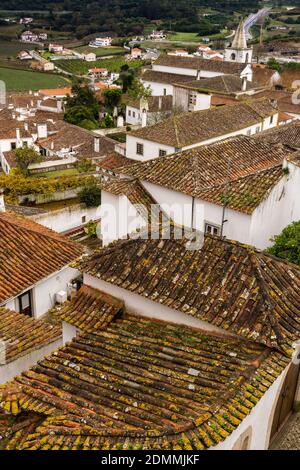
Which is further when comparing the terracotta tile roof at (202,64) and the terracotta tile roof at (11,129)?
the terracotta tile roof at (202,64)

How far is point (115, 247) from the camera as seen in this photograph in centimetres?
955

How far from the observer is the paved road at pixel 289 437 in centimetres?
797

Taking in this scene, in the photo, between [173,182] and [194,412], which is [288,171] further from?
[194,412]

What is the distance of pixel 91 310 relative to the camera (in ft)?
29.7

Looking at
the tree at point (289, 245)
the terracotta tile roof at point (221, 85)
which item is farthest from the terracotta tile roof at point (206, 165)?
the terracotta tile roof at point (221, 85)

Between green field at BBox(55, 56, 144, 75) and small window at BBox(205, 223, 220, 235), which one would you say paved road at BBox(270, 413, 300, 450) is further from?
green field at BBox(55, 56, 144, 75)

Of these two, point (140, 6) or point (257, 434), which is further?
point (140, 6)

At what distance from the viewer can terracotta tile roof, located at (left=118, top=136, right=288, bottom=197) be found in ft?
48.7

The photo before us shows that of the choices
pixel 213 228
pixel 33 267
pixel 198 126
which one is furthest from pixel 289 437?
pixel 198 126

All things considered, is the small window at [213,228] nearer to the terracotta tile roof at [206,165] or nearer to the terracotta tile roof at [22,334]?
the terracotta tile roof at [206,165]

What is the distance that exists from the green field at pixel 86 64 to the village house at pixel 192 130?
239 ft

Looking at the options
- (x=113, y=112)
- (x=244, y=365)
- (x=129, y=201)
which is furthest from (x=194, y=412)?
(x=113, y=112)

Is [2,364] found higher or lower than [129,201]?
lower

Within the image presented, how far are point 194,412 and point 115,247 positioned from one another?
412cm
